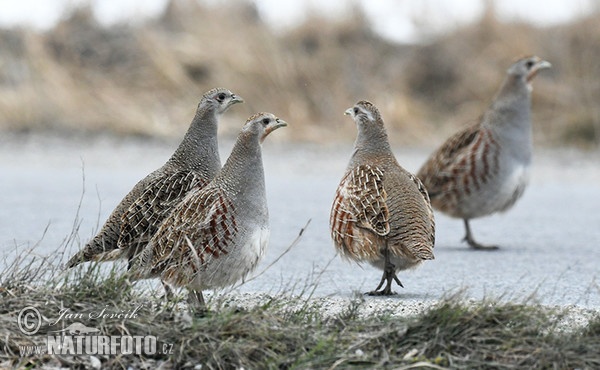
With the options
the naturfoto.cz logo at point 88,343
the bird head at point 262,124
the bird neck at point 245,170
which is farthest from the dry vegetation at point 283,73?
the naturfoto.cz logo at point 88,343

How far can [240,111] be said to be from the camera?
55.0 ft

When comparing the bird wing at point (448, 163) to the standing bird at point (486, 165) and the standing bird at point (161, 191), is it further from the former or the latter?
the standing bird at point (161, 191)

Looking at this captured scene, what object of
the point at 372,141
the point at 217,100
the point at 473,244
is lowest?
the point at 473,244

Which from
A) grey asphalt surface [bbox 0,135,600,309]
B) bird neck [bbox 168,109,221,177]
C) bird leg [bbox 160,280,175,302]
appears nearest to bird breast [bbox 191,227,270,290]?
bird leg [bbox 160,280,175,302]

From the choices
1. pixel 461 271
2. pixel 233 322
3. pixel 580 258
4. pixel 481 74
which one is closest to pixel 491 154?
pixel 580 258

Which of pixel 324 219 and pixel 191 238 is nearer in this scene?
pixel 191 238

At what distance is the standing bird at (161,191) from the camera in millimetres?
5438

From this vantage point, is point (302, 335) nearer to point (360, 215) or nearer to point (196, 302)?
point (196, 302)

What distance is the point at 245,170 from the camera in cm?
515

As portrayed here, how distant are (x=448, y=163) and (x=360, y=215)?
10.3 feet

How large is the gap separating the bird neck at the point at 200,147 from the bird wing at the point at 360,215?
0.75 metres

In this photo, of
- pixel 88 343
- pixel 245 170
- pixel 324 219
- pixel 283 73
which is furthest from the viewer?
pixel 283 73

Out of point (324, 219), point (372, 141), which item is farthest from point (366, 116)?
point (324, 219)

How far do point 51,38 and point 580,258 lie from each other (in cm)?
1340
